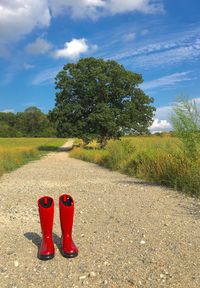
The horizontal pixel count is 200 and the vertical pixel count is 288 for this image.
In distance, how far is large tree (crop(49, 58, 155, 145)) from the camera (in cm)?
4091

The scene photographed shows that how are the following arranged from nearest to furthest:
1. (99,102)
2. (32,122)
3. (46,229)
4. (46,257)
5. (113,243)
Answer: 1. (46,257)
2. (46,229)
3. (113,243)
4. (99,102)
5. (32,122)

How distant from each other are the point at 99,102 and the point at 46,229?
3653 centimetres

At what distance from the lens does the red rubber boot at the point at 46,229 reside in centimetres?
523

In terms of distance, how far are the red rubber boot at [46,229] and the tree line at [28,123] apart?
118 metres

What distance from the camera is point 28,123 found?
432ft

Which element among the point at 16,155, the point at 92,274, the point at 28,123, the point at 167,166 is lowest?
the point at 16,155

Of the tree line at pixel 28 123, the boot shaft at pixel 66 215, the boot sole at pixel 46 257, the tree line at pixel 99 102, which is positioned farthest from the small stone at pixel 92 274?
the tree line at pixel 28 123

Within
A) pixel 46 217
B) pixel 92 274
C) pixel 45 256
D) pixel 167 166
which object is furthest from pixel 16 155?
pixel 92 274

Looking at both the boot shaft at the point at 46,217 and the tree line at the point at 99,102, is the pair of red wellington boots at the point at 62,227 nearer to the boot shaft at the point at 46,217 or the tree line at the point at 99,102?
the boot shaft at the point at 46,217

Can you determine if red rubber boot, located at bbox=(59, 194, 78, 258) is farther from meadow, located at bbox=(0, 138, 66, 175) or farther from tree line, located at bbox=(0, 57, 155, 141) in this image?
tree line, located at bbox=(0, 57, 155, 141)

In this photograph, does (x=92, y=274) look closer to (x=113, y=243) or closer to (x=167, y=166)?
(x=113, y=243)

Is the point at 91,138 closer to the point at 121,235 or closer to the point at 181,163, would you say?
the point at 181,163

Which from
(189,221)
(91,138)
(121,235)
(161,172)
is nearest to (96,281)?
(121,235)

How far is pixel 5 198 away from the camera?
33.2 feet
